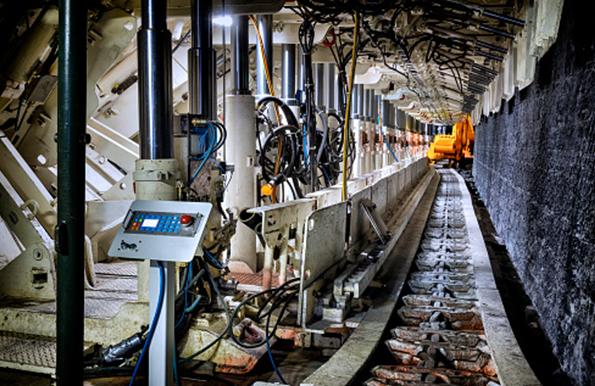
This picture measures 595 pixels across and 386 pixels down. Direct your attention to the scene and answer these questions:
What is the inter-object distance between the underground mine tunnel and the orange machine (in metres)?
21.9

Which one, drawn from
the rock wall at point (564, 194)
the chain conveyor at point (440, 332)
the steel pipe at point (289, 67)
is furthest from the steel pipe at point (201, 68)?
the steel pipe at point (289, 67)

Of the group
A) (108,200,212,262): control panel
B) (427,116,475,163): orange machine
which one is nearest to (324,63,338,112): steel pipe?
(108,200,212,262): control panel

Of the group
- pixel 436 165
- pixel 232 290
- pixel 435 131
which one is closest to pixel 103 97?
pixel 232 290

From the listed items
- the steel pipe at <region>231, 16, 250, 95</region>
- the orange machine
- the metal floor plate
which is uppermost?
the steel pipe at <region>231, 16, 250, 95</region>

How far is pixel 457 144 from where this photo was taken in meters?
29.3

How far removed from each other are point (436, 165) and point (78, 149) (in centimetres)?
3088

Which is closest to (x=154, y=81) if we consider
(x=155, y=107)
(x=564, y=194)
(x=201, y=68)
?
(x=155, y=107)

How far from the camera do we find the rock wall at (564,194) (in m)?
3.13

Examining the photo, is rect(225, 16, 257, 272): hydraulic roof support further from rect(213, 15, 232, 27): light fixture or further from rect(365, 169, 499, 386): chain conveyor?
rect(365, 169, 499, 386): chain conveyor

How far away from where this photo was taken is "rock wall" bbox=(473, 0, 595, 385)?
10.3 ft

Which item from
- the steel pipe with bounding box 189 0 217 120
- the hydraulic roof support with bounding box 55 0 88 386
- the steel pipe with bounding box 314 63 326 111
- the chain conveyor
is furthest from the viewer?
the steel pipe with bounding box 314 63 326 111

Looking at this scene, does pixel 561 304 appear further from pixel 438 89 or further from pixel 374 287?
pixel 438 89

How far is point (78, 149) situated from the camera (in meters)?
2.44

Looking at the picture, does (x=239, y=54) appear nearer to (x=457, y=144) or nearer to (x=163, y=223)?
(x=163, y=223)
